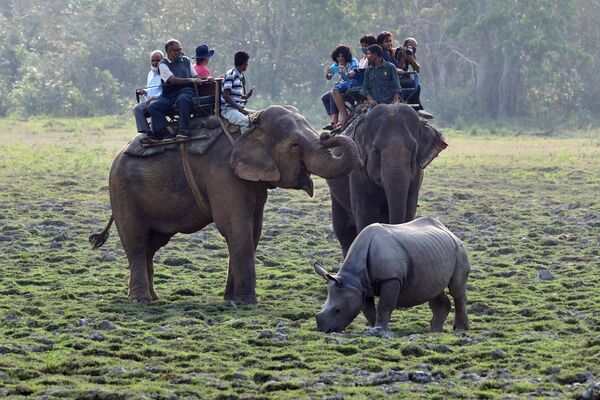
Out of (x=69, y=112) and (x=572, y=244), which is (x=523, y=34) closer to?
(x=69, y=112)

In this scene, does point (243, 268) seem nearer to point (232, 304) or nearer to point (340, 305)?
point (232, 304)

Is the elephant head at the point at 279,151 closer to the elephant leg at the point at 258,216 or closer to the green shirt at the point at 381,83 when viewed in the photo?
the elephant leg at the point at 258,216

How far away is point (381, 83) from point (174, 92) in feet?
7.83

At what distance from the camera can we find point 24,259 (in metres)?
17.4

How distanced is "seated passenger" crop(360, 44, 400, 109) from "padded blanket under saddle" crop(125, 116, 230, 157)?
6.69 feet

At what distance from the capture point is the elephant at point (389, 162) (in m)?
15.4

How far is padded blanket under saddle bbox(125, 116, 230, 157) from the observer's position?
1493 centimetres

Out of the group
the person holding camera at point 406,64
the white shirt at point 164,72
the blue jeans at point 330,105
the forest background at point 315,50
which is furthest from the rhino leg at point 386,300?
the forest background at point 315,50

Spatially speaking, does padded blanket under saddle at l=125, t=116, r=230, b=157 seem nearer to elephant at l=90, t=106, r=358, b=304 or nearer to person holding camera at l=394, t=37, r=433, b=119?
elephant at l=90, t=106, r=358, b=304

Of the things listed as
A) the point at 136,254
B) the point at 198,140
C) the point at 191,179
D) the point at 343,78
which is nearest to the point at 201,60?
the point at 198,140

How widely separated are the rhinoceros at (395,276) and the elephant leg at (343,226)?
3.81m

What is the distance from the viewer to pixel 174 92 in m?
15.3

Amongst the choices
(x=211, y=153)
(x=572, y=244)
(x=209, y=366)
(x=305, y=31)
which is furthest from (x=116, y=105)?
(x=209, y=366)

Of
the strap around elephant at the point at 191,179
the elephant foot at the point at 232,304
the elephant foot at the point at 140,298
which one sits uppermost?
the strap around elephant at the point at 191,179
